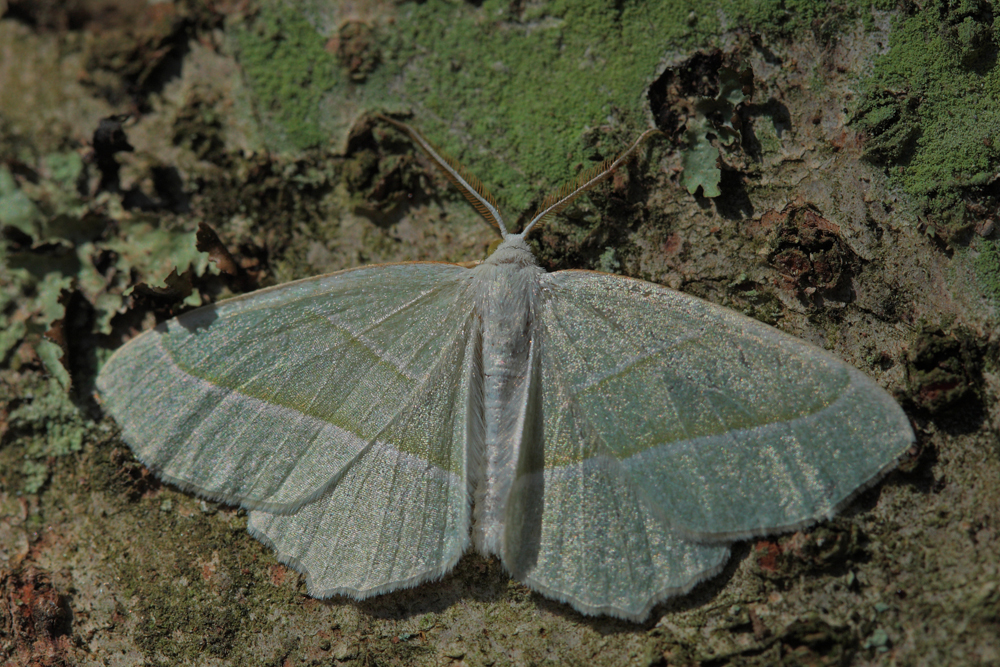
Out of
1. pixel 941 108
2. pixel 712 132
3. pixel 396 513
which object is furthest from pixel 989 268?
pixel 396 513

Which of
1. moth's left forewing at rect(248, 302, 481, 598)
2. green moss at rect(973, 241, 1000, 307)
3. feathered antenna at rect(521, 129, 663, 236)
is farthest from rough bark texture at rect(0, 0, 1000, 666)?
moth's left forewing at rect(248, 302, 481, 598)

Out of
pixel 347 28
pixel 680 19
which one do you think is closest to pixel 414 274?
pixel 347 28

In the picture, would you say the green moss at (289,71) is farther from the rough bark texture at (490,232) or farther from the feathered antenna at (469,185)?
the feathered antenna at (469,185)

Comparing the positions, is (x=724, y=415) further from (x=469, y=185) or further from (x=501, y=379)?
(x=469, y=185)

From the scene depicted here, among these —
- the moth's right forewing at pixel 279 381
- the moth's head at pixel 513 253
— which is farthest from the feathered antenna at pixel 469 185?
the moth's right forewing at pixel 279 381

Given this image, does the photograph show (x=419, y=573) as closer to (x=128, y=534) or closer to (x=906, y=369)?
(x=128, y=534)

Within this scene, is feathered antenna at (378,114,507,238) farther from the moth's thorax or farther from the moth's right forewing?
the moth's right forewing
